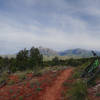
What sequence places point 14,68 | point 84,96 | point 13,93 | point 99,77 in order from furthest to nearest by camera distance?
point 14,68
point 99,77
point 13,93
point 84,96

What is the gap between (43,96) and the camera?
8.20 m

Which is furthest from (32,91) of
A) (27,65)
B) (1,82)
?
(27,65)

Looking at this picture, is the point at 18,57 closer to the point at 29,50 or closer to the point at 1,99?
the point at 29,50

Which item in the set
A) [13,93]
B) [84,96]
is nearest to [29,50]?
[13,93]

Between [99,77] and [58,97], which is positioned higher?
[99,77]

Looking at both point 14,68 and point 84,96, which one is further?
point 14,68

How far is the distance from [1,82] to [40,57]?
26.6 meters

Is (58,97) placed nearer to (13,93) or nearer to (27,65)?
(13,93)

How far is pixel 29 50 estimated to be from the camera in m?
37.8

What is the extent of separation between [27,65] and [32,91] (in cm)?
2849

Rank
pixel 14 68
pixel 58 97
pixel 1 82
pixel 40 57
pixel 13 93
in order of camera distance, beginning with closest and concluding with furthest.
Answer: pixel 58 97, pixel 13 93, pixel 1 82, pixel 14 68, pixel 40 57

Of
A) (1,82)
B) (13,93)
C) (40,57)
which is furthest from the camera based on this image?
(40,57)

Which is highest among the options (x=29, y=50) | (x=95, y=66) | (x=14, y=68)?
(x=29, y=50)

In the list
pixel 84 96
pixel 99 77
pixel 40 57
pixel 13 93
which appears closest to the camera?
pixel 84 96
